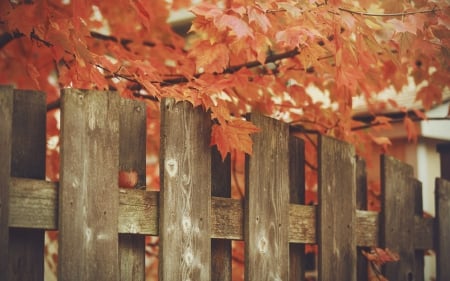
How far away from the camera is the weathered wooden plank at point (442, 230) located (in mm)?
4434

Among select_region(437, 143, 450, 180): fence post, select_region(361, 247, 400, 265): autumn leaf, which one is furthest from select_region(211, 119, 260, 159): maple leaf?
select_region(437, 143, 450, 180): fence post

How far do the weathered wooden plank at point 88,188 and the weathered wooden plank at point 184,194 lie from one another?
241 millimetres

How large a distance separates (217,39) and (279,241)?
3.95 feet

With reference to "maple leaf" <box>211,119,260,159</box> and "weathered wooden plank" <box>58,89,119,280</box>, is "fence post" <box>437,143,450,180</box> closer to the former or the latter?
"maple leaf" <box>211,119,260,159</box>

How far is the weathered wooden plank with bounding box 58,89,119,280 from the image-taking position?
8.17 feet

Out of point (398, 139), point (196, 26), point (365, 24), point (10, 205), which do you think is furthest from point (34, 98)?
point (398, 139)

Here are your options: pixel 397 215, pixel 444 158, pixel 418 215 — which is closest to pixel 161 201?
pixel 397 215

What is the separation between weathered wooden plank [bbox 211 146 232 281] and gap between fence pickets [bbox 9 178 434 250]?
59 millimetres

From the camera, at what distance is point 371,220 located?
3908 millimetres

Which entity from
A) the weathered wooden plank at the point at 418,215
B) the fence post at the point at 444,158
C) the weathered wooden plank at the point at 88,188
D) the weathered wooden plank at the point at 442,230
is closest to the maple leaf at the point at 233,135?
the weathered wooden plank at the point at 88,188

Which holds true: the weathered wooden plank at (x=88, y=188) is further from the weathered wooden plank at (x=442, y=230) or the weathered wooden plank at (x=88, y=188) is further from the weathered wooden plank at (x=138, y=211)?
the weathered wooden plank at (x=442, y=230)

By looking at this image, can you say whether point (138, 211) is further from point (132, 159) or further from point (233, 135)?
point (233, 135)

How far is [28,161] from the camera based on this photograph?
2.49 metres

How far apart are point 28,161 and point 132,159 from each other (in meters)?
0.46
